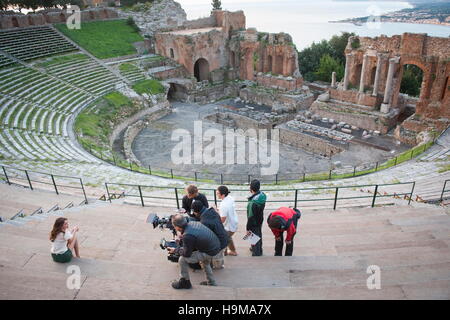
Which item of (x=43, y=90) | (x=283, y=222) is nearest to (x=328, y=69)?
(x=43, y=90)

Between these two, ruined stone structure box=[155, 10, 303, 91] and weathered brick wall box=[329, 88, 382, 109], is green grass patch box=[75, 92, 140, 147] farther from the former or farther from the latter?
weathered brick wall box=[329, 88, 382, 109]

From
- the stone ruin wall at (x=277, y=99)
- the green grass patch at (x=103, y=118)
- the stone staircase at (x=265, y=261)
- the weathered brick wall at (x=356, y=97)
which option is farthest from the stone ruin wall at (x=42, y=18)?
the stone staircase at (x=265, y=261)

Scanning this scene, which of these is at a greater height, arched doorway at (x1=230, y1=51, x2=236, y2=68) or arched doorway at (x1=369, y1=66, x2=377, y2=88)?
arched doorway at (x1=230, y1=51, x2=236, y2=68)

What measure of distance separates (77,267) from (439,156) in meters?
16.4

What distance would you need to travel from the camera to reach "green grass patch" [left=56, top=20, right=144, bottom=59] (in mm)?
31156

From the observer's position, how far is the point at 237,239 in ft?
23.1

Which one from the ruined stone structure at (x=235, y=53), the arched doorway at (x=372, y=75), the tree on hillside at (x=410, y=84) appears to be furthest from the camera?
the tree on hillside at (x=410, y=84)

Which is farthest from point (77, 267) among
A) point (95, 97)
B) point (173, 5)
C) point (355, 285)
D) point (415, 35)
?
point (173, 5)

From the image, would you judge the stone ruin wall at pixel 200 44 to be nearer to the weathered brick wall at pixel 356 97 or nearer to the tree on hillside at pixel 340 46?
the weathered brick wall at pixel 356 97

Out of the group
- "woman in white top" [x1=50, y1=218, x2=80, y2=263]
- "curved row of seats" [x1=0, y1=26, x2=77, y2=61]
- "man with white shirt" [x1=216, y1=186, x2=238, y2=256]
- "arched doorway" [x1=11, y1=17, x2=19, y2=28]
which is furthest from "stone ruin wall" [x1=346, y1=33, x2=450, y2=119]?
"arched doorway" [x1=11, y1=17, x2=19, y2=28]

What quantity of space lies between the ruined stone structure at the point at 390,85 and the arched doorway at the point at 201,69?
499 inches

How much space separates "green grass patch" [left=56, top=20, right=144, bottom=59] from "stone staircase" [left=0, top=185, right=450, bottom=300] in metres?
27.3

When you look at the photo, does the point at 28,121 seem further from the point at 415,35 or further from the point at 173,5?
the point at 173,5

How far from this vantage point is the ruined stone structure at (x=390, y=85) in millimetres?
21562
